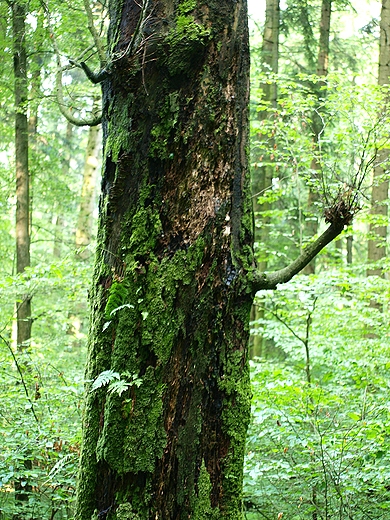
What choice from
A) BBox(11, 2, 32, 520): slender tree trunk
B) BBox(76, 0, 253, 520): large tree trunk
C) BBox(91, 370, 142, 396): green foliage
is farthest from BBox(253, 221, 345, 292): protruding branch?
BBox(11, 2, 32, 520): slender tree trunk

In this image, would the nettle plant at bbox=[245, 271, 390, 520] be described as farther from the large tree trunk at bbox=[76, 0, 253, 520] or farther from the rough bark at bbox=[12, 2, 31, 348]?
the rough bark at bbox=[12, 2, 31, 348]

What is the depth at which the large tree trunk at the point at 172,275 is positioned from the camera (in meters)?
2.00

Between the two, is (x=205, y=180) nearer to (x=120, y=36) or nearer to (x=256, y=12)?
(x=120, y=36)

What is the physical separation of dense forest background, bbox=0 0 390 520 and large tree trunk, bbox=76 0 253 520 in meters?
0.60

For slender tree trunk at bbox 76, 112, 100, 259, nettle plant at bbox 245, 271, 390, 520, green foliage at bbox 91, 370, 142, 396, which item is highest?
slender tree trunk at bbox 76, 112, 100, 259

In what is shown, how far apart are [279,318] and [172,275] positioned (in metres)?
4.35

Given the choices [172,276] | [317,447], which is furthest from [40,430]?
[172,276]

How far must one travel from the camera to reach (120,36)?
234cm

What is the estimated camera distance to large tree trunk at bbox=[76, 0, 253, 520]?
2.00 m

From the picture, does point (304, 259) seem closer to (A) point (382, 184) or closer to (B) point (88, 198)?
(A) point (382, 184)

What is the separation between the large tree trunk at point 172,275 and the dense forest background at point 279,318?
23.8 inches

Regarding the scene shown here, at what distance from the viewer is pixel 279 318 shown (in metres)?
6.24

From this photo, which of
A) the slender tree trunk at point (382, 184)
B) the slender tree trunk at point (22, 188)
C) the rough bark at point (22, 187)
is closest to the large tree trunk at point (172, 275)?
the slender tree trunk at point (22, 188)

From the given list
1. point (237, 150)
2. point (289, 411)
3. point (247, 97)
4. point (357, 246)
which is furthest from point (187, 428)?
point (357, 246)
